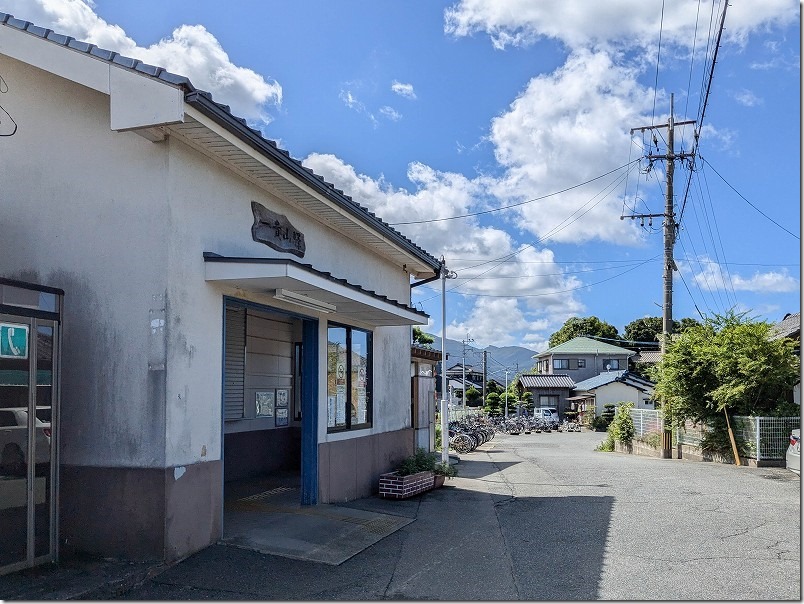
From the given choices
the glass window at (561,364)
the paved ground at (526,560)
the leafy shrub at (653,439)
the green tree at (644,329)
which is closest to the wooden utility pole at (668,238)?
the leafy shrub at (653,439)

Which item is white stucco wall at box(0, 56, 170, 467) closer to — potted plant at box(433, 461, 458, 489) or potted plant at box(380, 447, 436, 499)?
potted plant at box(380, 447, 436, 499)

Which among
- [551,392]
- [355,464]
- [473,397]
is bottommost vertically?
[473,397]

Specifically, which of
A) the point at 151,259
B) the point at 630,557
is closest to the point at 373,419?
the point at 630,557

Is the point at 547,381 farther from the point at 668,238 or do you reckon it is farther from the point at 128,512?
the point at 128,512

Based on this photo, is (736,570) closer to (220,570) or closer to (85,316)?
(220,570)

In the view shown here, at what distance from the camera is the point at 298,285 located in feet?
26.7

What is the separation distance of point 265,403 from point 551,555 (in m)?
7.06

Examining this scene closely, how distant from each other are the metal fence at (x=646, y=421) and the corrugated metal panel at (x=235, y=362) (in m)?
14.9

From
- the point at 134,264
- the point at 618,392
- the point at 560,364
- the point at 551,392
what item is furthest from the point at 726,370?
the point at 560,364

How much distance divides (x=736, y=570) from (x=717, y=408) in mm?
12985

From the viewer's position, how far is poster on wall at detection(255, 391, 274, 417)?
44.1 ft

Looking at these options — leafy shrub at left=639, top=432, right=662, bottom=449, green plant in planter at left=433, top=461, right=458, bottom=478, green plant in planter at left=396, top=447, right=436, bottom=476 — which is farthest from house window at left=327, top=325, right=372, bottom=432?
leafy shrub at left=639, top=432, right=662, bottom=449

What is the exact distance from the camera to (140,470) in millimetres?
6859

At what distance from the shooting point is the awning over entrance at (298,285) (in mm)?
7516
